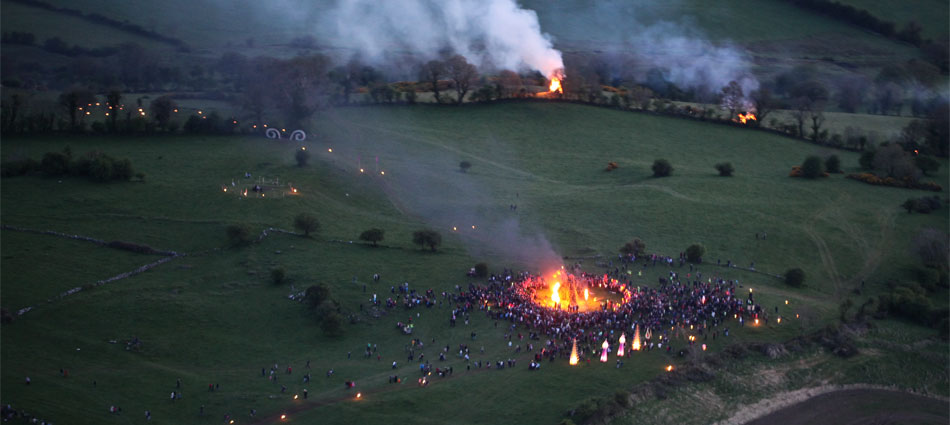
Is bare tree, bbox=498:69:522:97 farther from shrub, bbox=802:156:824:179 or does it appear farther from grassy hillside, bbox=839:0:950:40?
grassy hillside, bbox=839:0:950:40

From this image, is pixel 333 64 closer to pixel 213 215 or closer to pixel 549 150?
pixel 549 150

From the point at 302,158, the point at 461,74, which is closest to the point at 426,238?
the point at 302,158

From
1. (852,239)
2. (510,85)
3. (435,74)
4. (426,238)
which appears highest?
(435,74)

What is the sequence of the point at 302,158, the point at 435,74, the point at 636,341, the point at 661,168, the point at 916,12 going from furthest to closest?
the point at 916,12, the point at 435,74, the point at 661,168, the point at 302,158, the point at 636,341

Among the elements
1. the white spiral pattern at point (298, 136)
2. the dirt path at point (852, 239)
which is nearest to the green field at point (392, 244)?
the dirt path at point (852, 239)

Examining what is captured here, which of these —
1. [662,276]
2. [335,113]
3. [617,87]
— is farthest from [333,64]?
[662,276]

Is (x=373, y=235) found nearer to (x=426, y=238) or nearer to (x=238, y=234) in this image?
(x=426, y=238)
